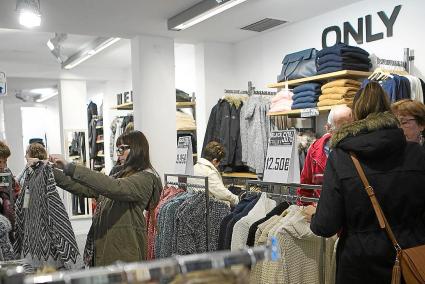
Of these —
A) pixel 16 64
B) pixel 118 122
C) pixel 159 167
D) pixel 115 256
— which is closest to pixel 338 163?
pixel 115 256

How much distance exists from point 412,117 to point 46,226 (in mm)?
2210

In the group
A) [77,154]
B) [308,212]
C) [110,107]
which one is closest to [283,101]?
[308,212]

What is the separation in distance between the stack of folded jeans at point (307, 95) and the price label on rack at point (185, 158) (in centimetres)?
132

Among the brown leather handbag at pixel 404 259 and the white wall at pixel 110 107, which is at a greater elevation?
the white wall at pixel 110 107

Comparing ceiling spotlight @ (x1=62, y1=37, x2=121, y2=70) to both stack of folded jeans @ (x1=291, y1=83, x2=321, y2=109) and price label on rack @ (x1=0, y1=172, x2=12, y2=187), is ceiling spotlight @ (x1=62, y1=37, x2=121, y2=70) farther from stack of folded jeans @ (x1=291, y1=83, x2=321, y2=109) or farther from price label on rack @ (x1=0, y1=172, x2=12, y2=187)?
price label on rack @ (x1=0, y1=172, x2=12, y2=187)

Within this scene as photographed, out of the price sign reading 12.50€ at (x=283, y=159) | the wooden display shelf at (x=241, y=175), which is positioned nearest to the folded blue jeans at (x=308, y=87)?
the wooden display shelf at (x=241, y=175)

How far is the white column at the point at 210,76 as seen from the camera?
6.28m

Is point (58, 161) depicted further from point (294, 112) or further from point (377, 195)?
point (294, 112)

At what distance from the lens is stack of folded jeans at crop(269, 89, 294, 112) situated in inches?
193

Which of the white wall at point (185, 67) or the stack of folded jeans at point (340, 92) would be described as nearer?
the stack of folded jeans at point (340, 92)

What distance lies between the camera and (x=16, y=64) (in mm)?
8383

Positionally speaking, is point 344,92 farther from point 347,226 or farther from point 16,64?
point 16,64

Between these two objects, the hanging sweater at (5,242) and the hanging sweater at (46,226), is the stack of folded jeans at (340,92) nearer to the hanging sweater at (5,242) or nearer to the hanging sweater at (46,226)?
the hanging sweater at (46,226)

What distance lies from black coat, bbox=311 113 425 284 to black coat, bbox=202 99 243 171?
3645mm
